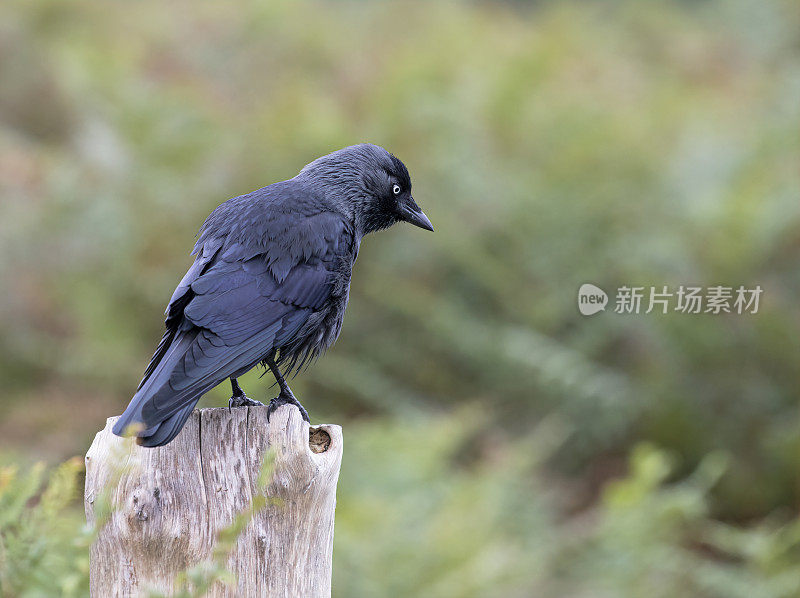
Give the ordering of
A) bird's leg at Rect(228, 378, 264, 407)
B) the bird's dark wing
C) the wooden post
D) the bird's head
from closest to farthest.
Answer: the wooden post, the bird's dark wing, bird's leg at Rect(228, 378, 264, 407), the bird's head

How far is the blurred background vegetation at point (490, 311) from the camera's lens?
5059mm

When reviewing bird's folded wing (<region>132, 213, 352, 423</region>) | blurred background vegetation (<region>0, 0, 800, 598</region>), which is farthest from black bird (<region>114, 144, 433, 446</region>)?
blurred background vegetation (<region>0, 0, 800, 598</region>)

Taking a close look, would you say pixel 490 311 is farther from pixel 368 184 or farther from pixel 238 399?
pixel 238 399

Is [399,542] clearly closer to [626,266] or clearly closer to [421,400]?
[421,400]

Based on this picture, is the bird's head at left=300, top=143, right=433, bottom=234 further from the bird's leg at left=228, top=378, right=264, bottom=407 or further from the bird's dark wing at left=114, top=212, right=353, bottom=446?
the bird's leg at left=228, top=378, right=264, bottom=407

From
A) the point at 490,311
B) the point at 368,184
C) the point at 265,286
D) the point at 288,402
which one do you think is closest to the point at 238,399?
the point at 288,402

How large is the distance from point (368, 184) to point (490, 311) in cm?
357

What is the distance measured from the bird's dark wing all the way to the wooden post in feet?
0.35

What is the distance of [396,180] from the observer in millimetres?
3426

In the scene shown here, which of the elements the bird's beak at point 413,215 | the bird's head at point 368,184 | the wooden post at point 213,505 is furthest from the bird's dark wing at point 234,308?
the bird's beak at point 413,215

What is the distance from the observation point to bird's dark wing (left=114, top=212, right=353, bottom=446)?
2.10 m

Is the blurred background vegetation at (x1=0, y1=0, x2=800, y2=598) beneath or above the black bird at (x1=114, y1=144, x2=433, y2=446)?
above

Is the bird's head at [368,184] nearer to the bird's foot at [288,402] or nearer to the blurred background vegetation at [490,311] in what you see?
the bird's foot at [288,402]

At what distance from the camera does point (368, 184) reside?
333 centimetres
